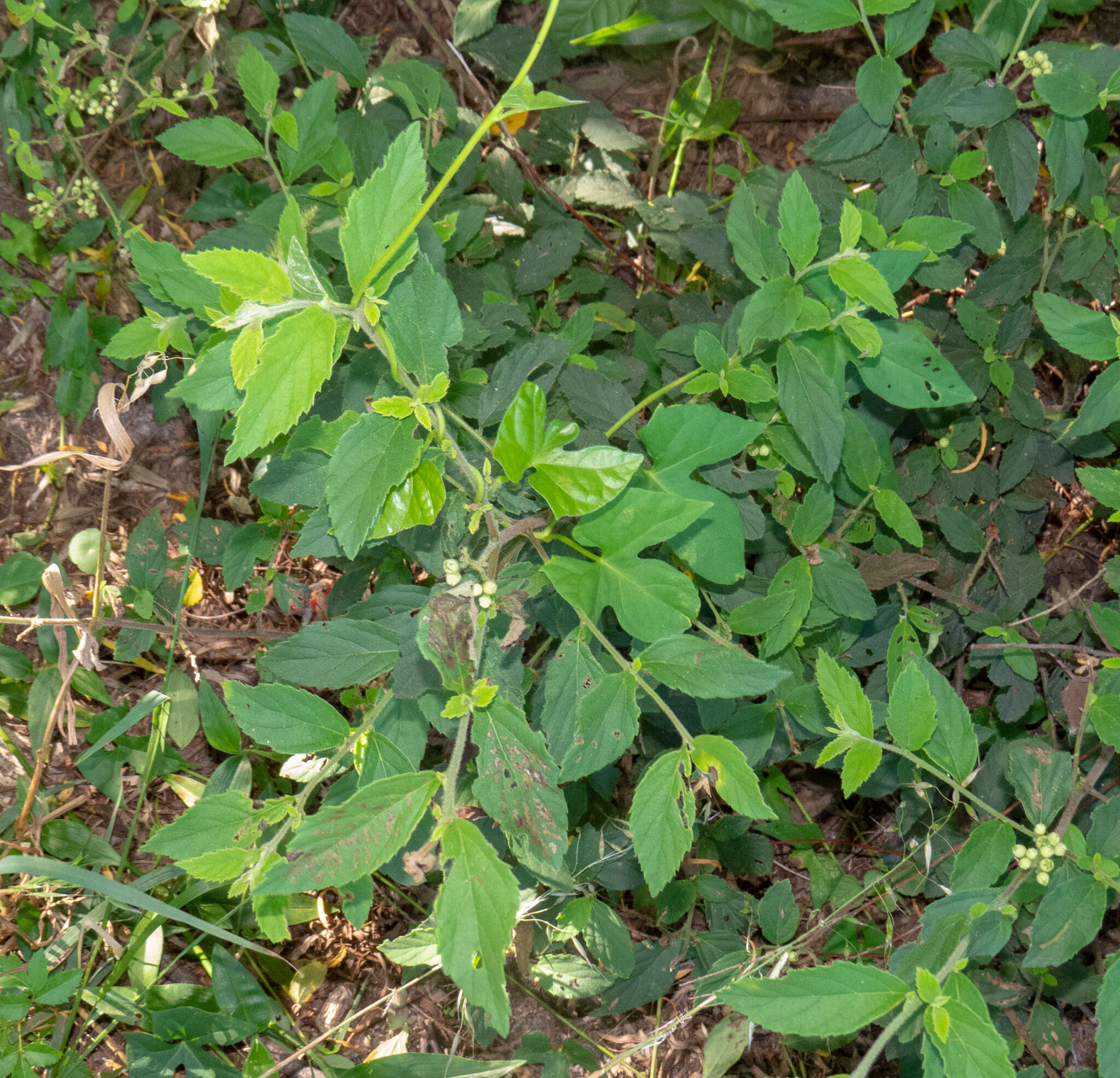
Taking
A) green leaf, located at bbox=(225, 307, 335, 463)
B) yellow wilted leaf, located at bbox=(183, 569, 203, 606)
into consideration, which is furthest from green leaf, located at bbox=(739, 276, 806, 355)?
yellow wilted leaf, located at bbox=(183, 569, 203, 606)

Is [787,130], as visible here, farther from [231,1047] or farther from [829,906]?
[231,1047]

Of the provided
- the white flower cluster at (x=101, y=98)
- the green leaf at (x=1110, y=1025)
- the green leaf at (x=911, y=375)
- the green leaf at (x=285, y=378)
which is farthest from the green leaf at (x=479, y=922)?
the white flower cluster at (x=101, y=98)

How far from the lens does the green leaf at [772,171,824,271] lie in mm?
1710

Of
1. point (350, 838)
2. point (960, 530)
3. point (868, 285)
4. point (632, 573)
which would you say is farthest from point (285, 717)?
point (960, 530)

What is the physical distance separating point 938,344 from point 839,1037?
78.0 inches

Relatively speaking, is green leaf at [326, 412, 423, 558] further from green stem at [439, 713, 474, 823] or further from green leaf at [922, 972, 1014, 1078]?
green leaf at [922, 972, 1014, 1078]

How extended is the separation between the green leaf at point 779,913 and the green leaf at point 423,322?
5.46 ft

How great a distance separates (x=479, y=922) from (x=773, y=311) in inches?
50.0

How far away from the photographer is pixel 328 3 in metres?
2.73

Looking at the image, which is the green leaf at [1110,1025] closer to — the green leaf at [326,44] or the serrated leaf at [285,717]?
the serrated leaf at [285,717]

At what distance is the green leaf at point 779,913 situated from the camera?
2240mm

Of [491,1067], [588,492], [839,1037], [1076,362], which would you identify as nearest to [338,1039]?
[491,1067]

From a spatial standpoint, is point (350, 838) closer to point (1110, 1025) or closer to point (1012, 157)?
point (1110, 1025)

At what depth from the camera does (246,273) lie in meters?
1.12
